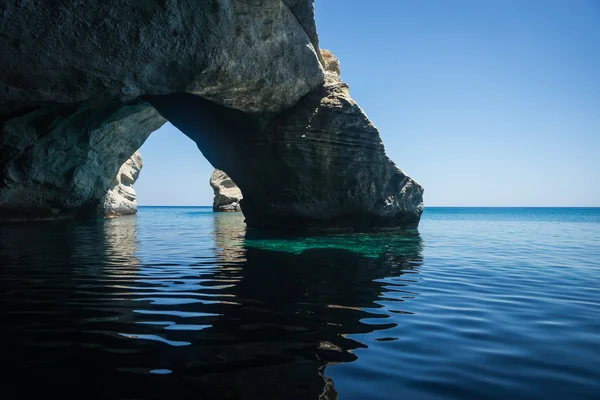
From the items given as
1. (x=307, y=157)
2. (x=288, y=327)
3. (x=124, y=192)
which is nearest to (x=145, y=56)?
(x=307, y=157)

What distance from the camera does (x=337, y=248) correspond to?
12.8 meters

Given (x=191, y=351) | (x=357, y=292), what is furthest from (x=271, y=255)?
(x=191, y=351)

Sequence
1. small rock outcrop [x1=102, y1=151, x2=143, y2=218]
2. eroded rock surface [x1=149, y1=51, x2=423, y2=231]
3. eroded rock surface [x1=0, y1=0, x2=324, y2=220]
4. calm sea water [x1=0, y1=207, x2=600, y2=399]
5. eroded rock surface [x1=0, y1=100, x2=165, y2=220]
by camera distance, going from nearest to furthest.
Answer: calm sea water [x1=0, y1=207, x2=600, y2=399] → eroded rock surface [x1=0, y1=0, x2=324, y2=220] → eroded rock surface [x1=0, y1=100, x2=165, y2=220] → eroded rock surface [x1=149, y1=51, x2=423, y2=231] → small rock outcrop [x1=102, y1=151, x2=143, y2=218]

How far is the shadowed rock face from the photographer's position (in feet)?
32.9

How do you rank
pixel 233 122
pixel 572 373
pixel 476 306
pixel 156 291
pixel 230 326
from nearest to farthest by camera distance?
pixel 572 373 < pixel 230 326 < pixel 476 306 < pixel 156 291 < pixel 233 122

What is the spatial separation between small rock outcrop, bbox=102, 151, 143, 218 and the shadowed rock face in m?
11.2

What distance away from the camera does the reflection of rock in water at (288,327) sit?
3.02 meters

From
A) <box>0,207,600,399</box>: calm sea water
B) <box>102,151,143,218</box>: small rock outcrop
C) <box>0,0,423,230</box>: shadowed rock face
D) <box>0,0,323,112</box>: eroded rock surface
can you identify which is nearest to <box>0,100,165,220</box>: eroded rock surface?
<box>0,0,423,230</box>: shadowed rock face

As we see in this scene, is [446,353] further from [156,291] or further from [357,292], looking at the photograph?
[156,291]

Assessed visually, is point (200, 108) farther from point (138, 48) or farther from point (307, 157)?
point (138, 48)

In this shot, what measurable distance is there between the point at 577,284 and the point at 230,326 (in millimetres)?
7367

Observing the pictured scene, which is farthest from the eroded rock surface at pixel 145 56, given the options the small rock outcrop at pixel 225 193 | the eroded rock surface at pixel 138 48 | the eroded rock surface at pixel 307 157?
the small rock outcrop at pixel 225 193

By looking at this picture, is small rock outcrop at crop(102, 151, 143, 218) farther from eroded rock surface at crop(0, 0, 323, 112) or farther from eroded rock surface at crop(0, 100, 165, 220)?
eroded rock surface at crop(0, 0, 323, 112)

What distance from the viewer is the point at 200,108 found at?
1712 cm
